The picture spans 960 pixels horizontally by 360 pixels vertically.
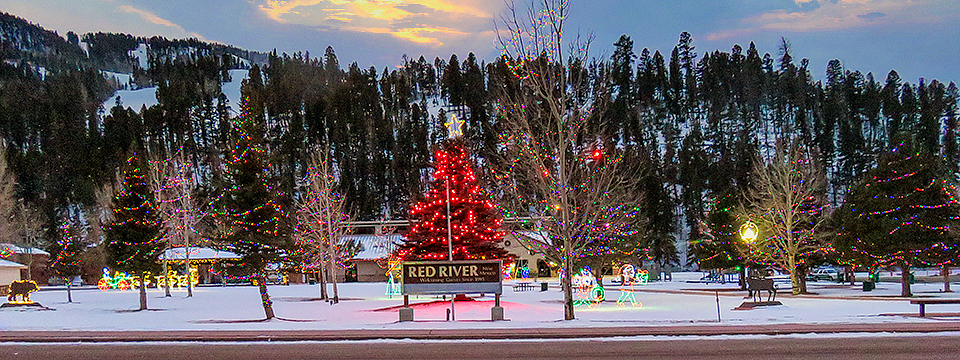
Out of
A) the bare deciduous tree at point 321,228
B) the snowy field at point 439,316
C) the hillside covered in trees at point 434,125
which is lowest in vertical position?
the snowy field at point 439,316

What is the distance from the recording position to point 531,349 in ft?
52.3

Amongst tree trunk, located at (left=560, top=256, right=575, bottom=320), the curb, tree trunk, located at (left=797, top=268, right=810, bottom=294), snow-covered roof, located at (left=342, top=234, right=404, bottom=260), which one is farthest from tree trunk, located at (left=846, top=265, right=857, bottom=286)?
snow-covered roof, located at (left=342, top=234, right=404, bottom=260)

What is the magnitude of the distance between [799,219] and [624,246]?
10.5m

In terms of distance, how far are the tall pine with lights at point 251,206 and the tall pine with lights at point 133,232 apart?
7.74m

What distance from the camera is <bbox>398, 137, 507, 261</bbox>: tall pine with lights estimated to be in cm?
3522

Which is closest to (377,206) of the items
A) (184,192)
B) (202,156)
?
(202,156)

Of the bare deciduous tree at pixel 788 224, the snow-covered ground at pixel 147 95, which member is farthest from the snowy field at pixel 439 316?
the snow-covered ground at pixel 147 95

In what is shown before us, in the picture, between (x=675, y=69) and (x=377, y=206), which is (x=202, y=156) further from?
(x=675, y=69)

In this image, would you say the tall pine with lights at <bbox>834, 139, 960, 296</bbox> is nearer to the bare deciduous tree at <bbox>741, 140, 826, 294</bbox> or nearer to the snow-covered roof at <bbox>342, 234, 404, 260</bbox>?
the bare deciduous tree at <bbox>741, 140, 826, 294</bbox>

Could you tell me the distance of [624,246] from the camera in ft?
154

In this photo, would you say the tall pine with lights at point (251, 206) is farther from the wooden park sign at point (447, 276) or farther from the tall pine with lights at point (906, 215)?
the tall pine with lights at point (906, 215)

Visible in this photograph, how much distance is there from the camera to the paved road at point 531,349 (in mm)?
14492

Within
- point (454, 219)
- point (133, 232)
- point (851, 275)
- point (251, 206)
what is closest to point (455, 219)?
point (454, 219)

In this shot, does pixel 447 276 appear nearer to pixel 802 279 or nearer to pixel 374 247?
pixel 802 279
